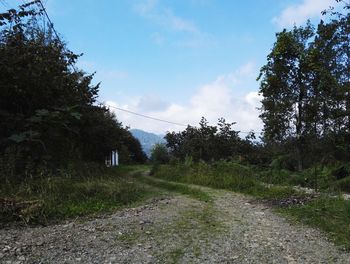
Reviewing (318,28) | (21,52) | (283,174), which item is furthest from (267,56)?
(21,52)

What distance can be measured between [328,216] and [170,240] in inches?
118

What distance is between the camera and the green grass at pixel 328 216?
5.99 meters

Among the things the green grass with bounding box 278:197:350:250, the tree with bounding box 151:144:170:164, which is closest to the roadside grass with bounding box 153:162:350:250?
the green grass with bounding box 278:197:350:250

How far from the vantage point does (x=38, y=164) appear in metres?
9.74

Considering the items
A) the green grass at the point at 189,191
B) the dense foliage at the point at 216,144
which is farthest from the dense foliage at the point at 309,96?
the green grass at the point at 189,191

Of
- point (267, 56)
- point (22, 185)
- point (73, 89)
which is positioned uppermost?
point (267, 56)

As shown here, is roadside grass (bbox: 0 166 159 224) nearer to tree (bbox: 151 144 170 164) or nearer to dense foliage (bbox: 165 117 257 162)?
dense foliage (bbox: 165 117 257 162)

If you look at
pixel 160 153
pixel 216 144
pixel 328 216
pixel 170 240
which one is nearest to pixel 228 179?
pixel 328 216

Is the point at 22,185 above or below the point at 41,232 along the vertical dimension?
above

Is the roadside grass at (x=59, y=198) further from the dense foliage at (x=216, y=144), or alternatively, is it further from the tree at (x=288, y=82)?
the dense foliage at (x=216, y=144)

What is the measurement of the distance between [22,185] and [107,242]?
304 centimetres

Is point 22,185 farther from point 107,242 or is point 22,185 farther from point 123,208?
point 107,242

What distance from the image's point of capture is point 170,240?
573 centimetres

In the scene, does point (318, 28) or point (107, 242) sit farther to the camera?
point (318, 28)
